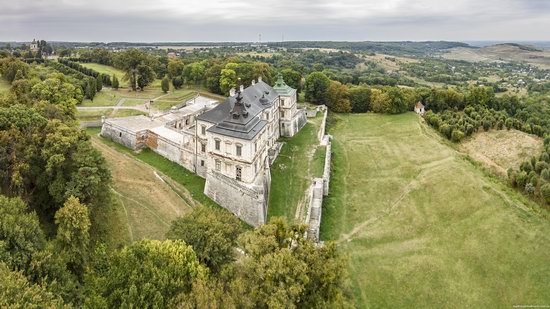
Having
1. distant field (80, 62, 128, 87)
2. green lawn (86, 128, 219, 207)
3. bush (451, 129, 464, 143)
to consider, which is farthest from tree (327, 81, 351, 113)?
distant field (80, 62, 128, 87)

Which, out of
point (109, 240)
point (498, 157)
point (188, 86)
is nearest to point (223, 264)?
point (109, 240)

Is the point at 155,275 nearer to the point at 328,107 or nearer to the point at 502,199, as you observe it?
the point at 502,199

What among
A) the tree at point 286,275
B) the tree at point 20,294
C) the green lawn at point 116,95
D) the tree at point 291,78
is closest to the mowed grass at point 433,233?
the tree at point 286,275

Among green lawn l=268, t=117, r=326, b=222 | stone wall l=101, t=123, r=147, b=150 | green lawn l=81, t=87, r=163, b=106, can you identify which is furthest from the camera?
green lawn l=81, t=87, r=163, b=106

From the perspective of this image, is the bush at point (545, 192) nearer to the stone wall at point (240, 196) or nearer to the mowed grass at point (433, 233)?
the mowed grass at point (433, 233)

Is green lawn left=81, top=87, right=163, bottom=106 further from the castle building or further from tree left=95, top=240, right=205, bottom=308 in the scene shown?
tree left=95, top=240, right=205, bottom=308

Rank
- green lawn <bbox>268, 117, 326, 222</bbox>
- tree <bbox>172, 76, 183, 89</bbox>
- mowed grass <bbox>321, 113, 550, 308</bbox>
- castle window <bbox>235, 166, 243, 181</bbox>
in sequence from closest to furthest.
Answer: mowed grass <bbox>321, 113, 550, 308</bbox>
castle window <bbox>235, 166, 243, 181</bbox>
green lawn <bbox>268, 117, 326, 222</bbox>
tree <bbox>172, 76, 183, 89</bbox>

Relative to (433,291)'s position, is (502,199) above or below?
above
